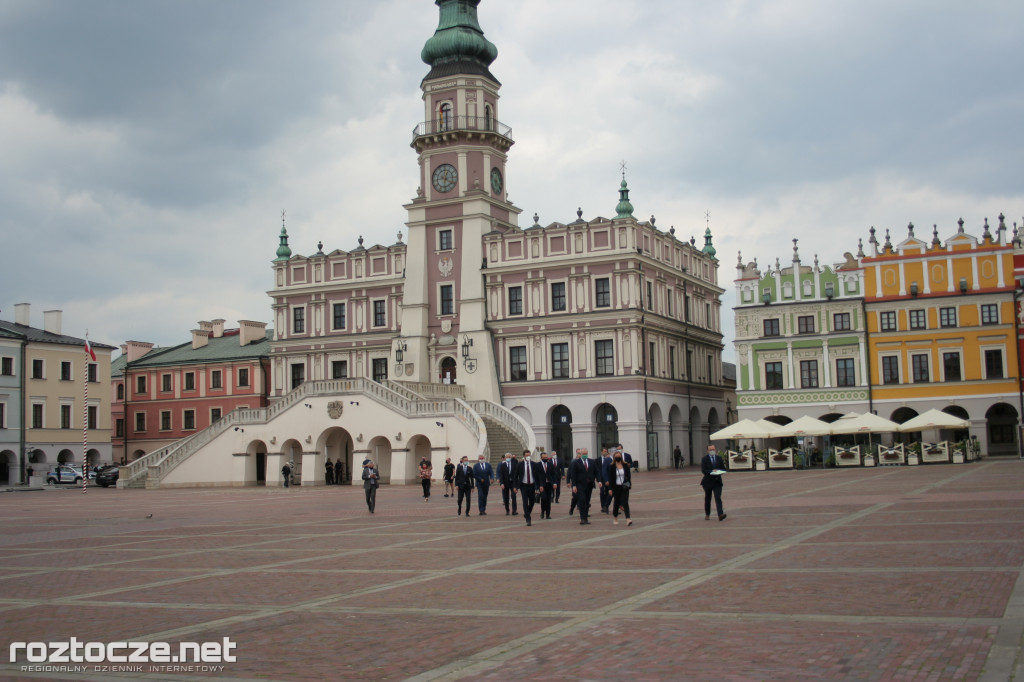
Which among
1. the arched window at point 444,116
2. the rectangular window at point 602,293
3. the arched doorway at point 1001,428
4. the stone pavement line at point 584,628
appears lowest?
the stone pavement line at point 584,628

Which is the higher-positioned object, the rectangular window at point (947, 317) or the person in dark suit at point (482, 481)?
the rectangular window at point (947, 317)

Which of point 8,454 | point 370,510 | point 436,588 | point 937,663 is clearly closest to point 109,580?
point 436,588

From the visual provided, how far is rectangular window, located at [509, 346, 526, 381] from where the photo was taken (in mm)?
64250

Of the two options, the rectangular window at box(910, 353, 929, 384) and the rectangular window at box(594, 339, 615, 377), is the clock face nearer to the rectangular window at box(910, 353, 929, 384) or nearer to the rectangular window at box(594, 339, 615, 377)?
the rectangular window at box(594, 339, 615, 377)

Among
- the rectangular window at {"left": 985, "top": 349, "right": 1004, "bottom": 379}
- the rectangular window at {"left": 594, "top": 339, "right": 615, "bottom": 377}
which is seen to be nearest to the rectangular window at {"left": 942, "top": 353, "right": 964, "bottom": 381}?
the rectangular window at {"left": 985, "top": 349, "right": 1004, "bottom": 379}

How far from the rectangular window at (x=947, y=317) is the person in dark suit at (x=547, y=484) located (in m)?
40.5

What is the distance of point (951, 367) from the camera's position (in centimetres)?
6019

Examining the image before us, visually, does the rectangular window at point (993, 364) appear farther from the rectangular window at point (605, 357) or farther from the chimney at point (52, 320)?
the chimney at point (52, 320)

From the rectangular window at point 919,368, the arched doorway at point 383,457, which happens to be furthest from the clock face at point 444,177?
the rectangular window at point 919,368

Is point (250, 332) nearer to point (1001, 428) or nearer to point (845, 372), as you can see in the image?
point (845, 372)

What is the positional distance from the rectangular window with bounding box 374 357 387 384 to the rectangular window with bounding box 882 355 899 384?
101ft

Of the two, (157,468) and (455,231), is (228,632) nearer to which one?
(157,468)

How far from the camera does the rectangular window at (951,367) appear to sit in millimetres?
60031

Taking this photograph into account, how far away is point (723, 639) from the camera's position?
995 cm
